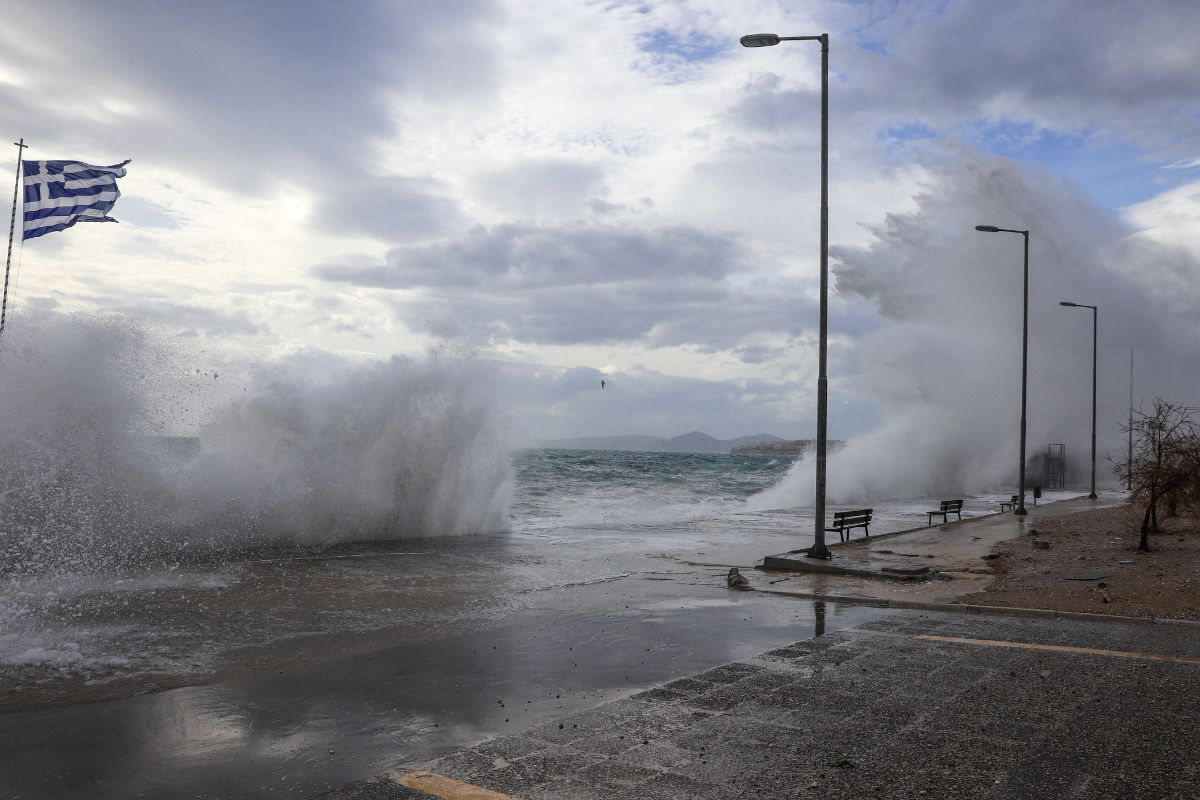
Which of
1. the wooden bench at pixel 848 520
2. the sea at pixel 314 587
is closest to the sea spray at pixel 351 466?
the sea at pixel 314 587

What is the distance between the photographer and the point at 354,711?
5.89 metres

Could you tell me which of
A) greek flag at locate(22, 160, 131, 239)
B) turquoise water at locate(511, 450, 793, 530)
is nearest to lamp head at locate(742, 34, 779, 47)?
turquoise water at locate(511, 450, 793, 530)

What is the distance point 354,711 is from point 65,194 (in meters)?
19.7

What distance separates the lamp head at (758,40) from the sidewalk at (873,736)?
31.7 feet

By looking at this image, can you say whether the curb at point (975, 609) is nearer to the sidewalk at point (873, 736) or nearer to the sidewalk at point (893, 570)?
the sidewalk at point (893, 570)

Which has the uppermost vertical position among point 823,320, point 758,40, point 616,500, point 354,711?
point 758,40

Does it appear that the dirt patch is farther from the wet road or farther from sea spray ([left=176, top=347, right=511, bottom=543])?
sea spray ([left=176, top=347, right=511, bottom=543])

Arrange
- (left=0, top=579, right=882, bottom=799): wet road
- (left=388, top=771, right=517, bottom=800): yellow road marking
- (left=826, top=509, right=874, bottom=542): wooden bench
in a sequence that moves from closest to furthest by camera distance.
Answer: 1. (left=388, top=771, right=517, bottom=800): yellow road marking
2. (left=0, top=579, right=882, bottom=799): wet road
3. (left=826, top=509, right=874, bottom=542): wooden bench

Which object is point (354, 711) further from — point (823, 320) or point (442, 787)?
point (823, 320)

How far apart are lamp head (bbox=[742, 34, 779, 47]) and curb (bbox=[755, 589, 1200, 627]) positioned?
8285mm

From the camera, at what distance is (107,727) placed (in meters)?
5.53

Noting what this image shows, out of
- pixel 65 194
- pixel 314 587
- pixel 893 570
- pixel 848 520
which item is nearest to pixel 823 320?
A: pixel 893 570

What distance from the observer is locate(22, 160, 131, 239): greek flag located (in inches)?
789

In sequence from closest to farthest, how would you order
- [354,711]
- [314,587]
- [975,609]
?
[354,711] < [975,609] < [314,587]
